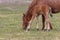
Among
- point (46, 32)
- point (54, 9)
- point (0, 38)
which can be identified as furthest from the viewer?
point (54, 9)

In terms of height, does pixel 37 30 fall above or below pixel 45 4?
below

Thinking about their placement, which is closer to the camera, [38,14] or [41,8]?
[41,8]

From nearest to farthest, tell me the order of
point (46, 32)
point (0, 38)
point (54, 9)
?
point (0, 38)
point (46, 32)
point (54, 9)

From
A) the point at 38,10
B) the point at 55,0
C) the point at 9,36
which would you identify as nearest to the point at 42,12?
the point at 38,10

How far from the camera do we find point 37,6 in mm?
17078

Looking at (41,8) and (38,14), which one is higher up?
(41,8)

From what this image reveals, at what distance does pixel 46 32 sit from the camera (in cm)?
1669

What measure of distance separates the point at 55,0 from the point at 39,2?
1.06m

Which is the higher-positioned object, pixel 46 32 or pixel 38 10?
pixel 38 10

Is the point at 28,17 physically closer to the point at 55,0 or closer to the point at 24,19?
the point at 24,19

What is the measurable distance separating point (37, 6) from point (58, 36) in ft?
8.26

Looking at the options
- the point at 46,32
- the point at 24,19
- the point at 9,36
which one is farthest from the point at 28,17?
the point at 9,36

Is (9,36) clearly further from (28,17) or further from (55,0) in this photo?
(55,0)

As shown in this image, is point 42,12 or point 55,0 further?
point 55,0
